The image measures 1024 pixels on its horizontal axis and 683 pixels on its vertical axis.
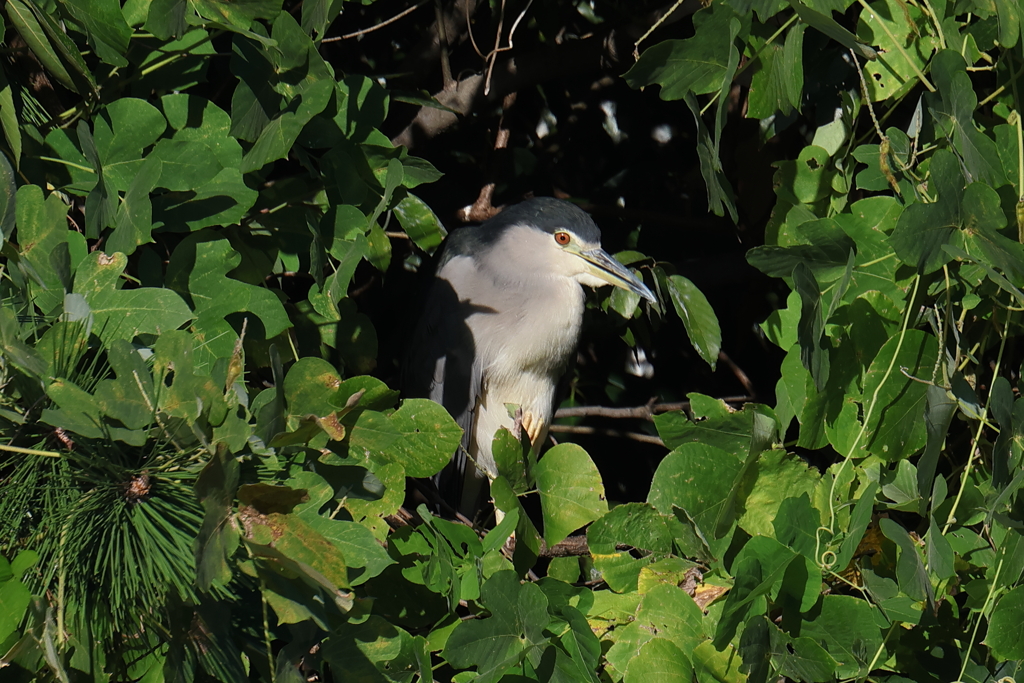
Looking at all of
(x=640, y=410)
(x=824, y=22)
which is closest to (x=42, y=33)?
(x=824, y=22)

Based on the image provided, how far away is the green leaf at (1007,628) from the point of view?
1.24 m

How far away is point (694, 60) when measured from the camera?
1527 mm

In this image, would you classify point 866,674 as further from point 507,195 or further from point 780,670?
point 507,195

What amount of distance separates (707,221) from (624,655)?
1.83 meters

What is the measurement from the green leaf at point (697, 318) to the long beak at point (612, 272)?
0.16 metres

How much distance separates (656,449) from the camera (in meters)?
3.10

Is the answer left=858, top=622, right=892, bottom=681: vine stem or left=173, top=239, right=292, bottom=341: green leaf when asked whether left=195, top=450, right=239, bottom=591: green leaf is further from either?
left=858, top=622, right=892, bottom=681: vine stem

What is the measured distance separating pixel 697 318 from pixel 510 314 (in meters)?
0.84

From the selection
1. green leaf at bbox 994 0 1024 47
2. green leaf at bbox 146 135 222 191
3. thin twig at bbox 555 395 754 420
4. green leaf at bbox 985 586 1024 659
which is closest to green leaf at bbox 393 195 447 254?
green leaf at bbox 146 135 222 191

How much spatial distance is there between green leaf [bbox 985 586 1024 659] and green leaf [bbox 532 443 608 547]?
59 cm

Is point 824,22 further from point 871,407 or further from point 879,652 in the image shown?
point 879,652

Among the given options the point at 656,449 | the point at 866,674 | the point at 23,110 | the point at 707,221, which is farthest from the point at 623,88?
the point at 866,674

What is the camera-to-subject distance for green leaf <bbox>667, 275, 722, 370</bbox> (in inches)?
79.0

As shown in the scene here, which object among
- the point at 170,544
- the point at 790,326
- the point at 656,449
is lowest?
the point at 656,449
